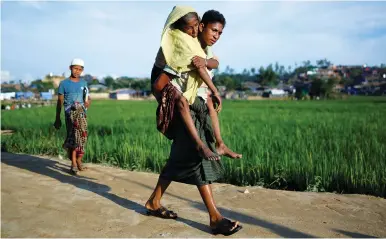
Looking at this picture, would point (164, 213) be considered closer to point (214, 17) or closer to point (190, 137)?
point (190, 137)

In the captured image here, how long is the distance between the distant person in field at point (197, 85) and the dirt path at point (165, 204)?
52 centimetres

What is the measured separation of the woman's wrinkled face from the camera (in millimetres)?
2160

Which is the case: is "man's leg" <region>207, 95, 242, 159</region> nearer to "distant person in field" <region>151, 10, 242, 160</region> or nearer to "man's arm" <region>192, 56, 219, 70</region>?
"distant person in field" <region>151, 10, 242, 160</region>

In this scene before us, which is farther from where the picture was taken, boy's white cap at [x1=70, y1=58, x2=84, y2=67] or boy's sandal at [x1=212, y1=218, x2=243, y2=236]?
boy's white cap at [x1=70, y1=58, x2=84, y2=67]

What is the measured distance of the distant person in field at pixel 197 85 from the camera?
212cm

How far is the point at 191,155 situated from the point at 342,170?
1878 millimetres

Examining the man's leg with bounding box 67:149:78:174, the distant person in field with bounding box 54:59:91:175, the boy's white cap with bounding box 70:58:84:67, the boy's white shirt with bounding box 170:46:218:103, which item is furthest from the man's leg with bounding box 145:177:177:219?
the boy's white cap with bounding box 70:58:84:67

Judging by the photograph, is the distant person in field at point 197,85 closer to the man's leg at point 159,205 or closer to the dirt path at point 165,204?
the man's leg at point 159,205

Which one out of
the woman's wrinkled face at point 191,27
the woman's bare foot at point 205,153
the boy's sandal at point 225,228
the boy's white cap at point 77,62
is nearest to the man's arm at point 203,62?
the woman's wrinkled face at point 191,27

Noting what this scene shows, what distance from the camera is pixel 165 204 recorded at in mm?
2740

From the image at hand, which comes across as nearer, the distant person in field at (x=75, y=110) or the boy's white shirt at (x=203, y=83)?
the boy's white shirt at (x=203, y=83)

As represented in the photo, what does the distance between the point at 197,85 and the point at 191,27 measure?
357 mm

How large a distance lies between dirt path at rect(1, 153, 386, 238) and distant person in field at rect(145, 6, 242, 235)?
→ 18cm

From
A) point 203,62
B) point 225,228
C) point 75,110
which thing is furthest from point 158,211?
point 75,110
